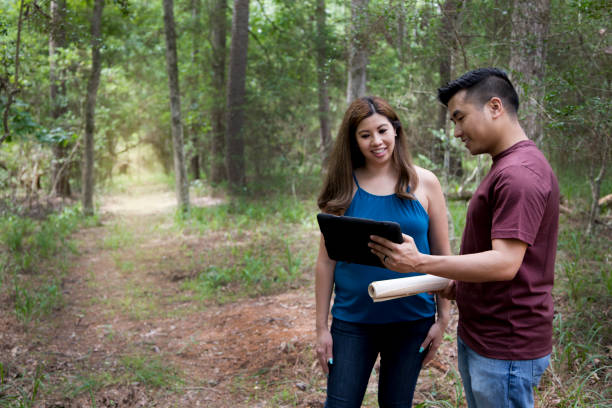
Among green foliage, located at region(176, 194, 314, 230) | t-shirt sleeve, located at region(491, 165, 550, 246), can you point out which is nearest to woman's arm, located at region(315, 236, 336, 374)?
t-shirt sleeve, located at region(491, 165, 550, 246)

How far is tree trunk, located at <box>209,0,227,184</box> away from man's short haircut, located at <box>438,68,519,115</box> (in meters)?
13.1

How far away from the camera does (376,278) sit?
238 cm

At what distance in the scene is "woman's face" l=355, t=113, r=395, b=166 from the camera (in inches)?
96.8

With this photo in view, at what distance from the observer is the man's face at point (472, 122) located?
1.83m

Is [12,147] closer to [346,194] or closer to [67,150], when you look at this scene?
[67,150]

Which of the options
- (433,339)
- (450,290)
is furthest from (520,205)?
(433,339)

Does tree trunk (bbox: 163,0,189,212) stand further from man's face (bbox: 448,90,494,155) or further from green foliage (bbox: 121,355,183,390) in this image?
man's face (bbox: 448,90,494,155)

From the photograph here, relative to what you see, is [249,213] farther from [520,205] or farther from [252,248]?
[520,205]

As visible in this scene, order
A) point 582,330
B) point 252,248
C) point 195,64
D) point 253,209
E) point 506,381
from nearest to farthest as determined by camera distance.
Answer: point 506,381, point 582,330, point 252,248, point 253,209, point 195,64

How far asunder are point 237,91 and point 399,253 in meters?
11.0

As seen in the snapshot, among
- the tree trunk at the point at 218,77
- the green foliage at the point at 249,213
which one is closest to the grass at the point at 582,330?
the green foliage at the point at 249,213

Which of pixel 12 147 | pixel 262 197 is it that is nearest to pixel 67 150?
pixel 12 147

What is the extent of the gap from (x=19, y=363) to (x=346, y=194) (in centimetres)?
367

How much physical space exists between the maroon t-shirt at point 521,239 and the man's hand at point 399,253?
267 millimetres
